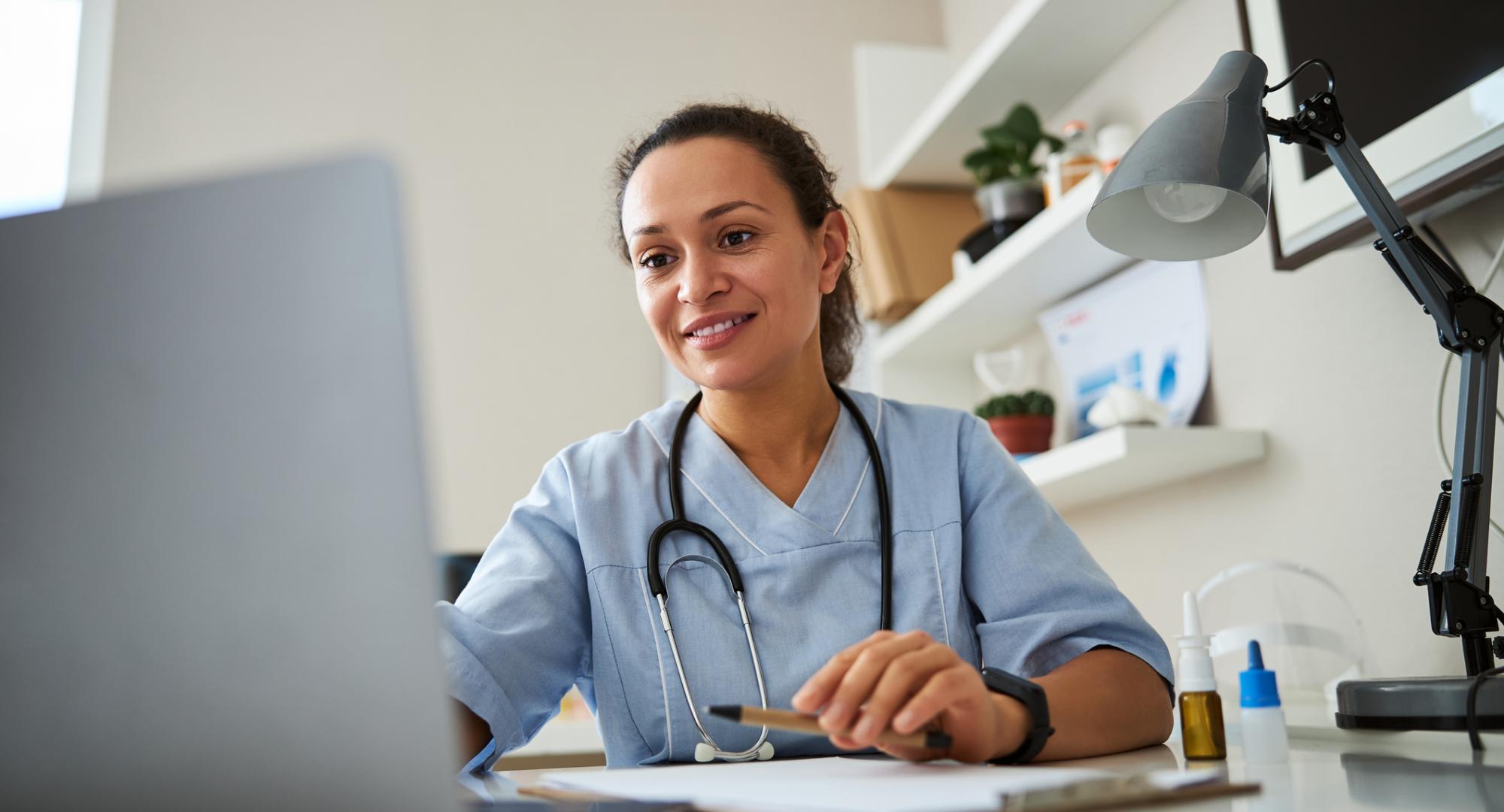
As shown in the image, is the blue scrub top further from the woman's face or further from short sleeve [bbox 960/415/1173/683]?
the woman's face

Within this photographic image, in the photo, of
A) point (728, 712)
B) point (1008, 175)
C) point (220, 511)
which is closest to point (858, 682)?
point (728, 712)

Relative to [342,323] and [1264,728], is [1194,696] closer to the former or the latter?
[1264,728]

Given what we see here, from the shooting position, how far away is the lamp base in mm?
867

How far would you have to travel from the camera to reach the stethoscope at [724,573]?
94cm

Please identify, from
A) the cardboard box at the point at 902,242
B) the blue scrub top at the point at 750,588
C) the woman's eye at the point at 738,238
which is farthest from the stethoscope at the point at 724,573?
the cardboard box at the point at 902,242

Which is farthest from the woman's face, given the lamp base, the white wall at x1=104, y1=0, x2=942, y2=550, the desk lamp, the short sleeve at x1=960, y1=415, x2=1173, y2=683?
the white wall at x1=104, y1=0, x2=942, y2=550

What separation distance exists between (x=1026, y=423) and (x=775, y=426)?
834mm

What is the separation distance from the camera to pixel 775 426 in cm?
119

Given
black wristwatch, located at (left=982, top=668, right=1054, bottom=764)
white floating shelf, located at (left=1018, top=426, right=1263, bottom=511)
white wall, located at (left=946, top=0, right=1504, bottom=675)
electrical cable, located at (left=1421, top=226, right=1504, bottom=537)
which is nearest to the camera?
black wristwatch, located at (left=982, top=668, right=1054, bottom=764)

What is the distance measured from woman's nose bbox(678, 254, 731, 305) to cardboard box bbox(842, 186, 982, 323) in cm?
114

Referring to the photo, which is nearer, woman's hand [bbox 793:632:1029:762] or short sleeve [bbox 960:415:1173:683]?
woman's hand [bbox 793:632:1029:762]

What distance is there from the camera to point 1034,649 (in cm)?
98

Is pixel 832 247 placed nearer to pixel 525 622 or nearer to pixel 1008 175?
pixel 525 622

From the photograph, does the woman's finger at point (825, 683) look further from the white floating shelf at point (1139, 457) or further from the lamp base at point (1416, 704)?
the white floating shelf at point (1139, 457)
